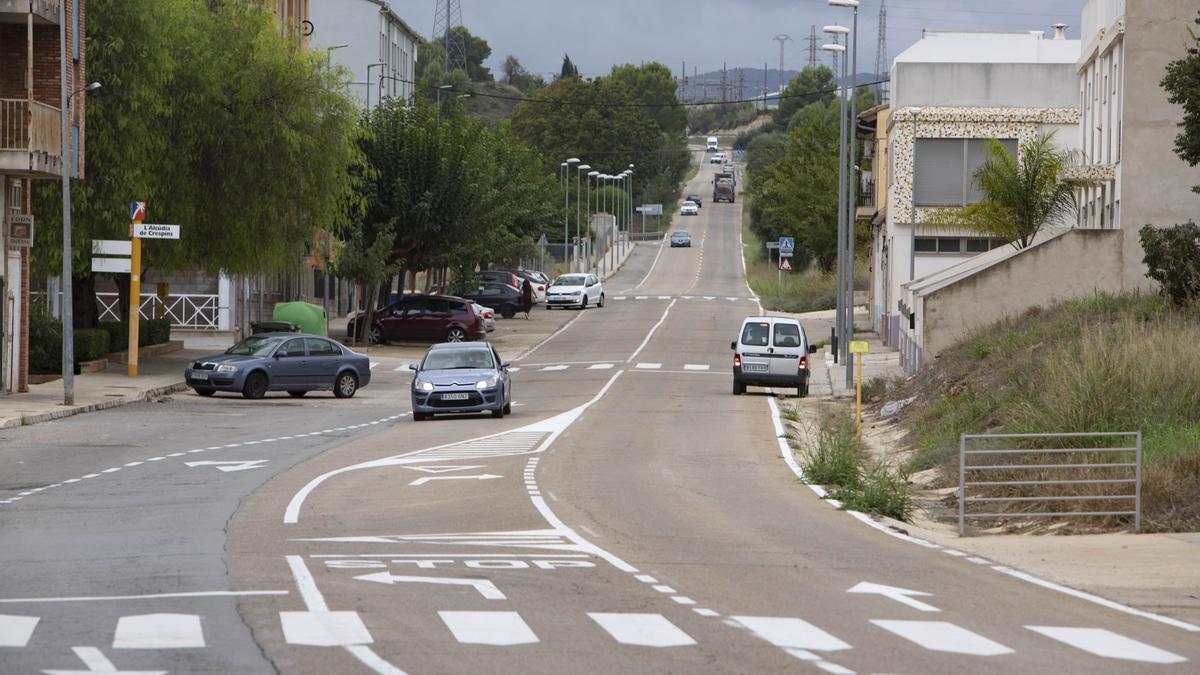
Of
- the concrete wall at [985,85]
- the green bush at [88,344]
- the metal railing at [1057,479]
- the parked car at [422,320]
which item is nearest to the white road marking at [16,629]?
the metal railing at [1057,479]

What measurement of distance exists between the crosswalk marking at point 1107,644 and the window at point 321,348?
29.7 meters

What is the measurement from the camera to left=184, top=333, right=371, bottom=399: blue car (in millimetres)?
37531

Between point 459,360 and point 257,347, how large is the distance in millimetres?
6956

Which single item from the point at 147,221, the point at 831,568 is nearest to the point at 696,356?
the point at 147,221

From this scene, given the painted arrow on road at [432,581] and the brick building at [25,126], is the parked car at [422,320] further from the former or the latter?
the painted arrow on road at [432,581]

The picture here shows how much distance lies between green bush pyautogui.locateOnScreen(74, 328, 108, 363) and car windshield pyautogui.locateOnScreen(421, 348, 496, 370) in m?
12.1

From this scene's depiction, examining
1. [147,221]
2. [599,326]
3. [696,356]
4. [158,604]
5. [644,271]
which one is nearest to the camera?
[158,604]

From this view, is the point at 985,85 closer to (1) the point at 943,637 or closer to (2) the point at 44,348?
(2) the point at 44,348

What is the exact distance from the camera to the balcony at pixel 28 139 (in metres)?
33.5

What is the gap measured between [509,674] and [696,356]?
4549 cm

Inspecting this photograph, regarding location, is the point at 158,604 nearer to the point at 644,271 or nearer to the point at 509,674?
the point at 509,674

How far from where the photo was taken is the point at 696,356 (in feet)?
178

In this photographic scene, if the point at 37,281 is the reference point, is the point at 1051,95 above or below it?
above

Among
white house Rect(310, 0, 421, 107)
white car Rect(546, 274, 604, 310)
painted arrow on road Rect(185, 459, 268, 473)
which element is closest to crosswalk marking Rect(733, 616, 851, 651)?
painted arrow on road Rect(185, 459, 268, 473)
